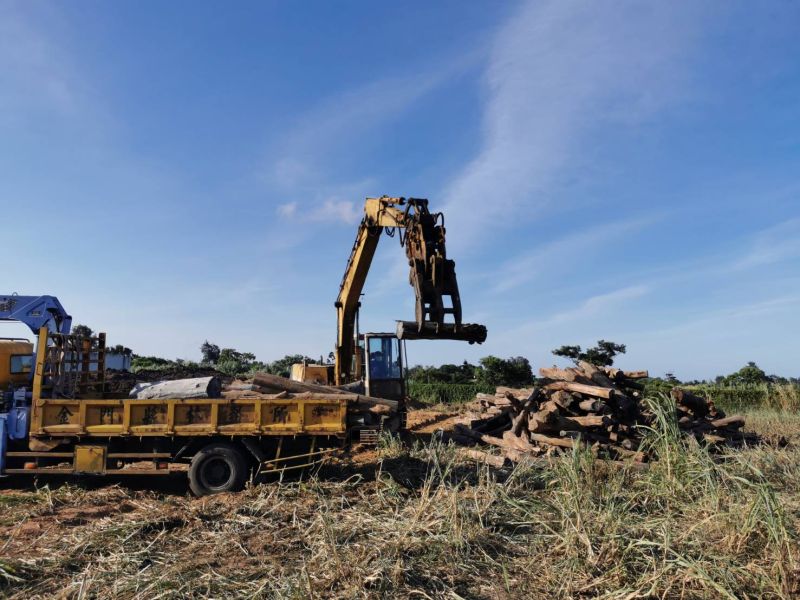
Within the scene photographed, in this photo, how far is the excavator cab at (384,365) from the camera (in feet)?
48.6

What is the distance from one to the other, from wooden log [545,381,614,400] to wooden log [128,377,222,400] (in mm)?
7118

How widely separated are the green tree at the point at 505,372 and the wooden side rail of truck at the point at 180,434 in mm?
22848

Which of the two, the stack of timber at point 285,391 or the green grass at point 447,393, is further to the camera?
the green grass at point 447,393

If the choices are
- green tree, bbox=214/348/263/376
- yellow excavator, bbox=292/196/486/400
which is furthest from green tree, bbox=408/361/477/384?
yellow excavator, bbox=292/196/486/400

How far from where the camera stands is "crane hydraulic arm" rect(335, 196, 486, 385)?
1033 cm

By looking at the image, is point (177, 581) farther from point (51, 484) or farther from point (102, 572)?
point (51, 484)

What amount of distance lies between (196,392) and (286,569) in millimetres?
4527

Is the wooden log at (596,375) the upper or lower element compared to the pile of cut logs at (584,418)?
upper

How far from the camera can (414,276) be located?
35.7 feet

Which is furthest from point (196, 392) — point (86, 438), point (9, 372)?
point (9, 372)

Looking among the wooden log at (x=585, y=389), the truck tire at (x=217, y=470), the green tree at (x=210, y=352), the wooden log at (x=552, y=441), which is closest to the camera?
the truck tire at (x=217, y=470)

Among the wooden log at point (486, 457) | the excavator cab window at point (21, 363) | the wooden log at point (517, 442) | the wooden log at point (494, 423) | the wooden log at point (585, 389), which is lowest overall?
the wooden log at point (486, 457)

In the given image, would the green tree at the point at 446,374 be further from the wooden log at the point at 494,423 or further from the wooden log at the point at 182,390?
the wooden log at the point at 182,390

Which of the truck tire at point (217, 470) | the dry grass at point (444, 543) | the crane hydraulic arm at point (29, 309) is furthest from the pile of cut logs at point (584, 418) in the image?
the crane hydraulic arm at point (29, 309)
